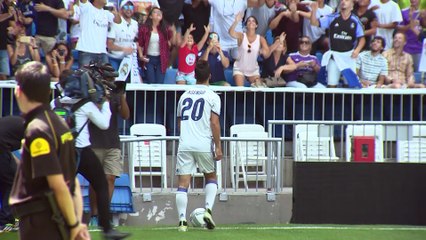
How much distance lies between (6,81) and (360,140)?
569cm

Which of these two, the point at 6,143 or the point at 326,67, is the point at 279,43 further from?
the point at 6,143

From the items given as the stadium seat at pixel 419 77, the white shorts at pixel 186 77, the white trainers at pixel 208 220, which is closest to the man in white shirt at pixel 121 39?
the white shorts at pixel 186 77

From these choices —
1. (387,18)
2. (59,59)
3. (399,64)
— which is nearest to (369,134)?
(399,64)

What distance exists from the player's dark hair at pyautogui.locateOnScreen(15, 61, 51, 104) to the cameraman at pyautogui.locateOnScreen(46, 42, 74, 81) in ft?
34.8

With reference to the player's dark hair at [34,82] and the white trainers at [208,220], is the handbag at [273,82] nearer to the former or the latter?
the white trainers at [208,220]

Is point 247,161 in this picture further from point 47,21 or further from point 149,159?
point 47,21

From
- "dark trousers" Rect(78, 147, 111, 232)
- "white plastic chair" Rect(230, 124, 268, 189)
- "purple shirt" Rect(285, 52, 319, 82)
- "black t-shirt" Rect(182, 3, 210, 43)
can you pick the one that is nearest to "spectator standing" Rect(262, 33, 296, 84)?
"purple shirt" Rect(285, 52, 319, 82)

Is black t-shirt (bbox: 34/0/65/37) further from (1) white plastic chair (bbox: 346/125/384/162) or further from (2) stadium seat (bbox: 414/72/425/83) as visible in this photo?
(2) stadium seat (bbox: 414/72/425/83)

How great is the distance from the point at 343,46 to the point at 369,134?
2.69 meters

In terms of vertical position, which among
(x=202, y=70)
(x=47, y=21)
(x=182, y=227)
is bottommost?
(x=182, y=227)

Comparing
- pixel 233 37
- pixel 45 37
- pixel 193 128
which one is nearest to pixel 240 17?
pixel 233 37

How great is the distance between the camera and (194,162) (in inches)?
462

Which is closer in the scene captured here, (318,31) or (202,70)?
(202,70)

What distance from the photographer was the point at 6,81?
1596cm
